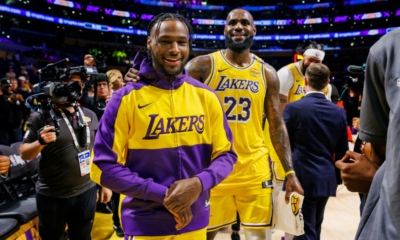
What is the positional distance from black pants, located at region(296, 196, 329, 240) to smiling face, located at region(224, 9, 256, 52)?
5.09 feet

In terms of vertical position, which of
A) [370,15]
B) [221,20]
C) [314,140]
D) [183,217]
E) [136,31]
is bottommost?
[314,140]

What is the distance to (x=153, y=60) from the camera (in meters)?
1.44

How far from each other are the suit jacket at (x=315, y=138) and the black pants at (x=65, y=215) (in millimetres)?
2008

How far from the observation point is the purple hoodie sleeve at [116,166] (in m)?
1.19

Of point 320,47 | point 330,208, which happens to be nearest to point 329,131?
point 320,47

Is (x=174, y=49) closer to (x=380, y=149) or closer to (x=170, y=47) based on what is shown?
(x=170, y=47)

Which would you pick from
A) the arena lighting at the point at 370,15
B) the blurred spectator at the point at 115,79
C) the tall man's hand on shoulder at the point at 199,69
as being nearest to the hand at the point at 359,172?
the tall man's hand on shoulder at the point at 199,69

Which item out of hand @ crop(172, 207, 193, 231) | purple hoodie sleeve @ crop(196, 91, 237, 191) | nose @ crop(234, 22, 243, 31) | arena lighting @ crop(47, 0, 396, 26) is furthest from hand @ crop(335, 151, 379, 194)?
arena lighting @ crop(47, 0, 396, 26)

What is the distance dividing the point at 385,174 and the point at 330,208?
409 cm

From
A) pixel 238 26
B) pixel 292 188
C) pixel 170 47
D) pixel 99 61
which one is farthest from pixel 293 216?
pixel 99 61

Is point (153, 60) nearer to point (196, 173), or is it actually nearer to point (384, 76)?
point (196, 173)

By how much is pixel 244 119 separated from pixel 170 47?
1.02 meters

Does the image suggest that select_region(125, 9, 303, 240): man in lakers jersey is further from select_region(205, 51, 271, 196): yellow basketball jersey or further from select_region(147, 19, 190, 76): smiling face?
select_region(147, 19, 190, 76): smiling face

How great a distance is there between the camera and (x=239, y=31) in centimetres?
230
